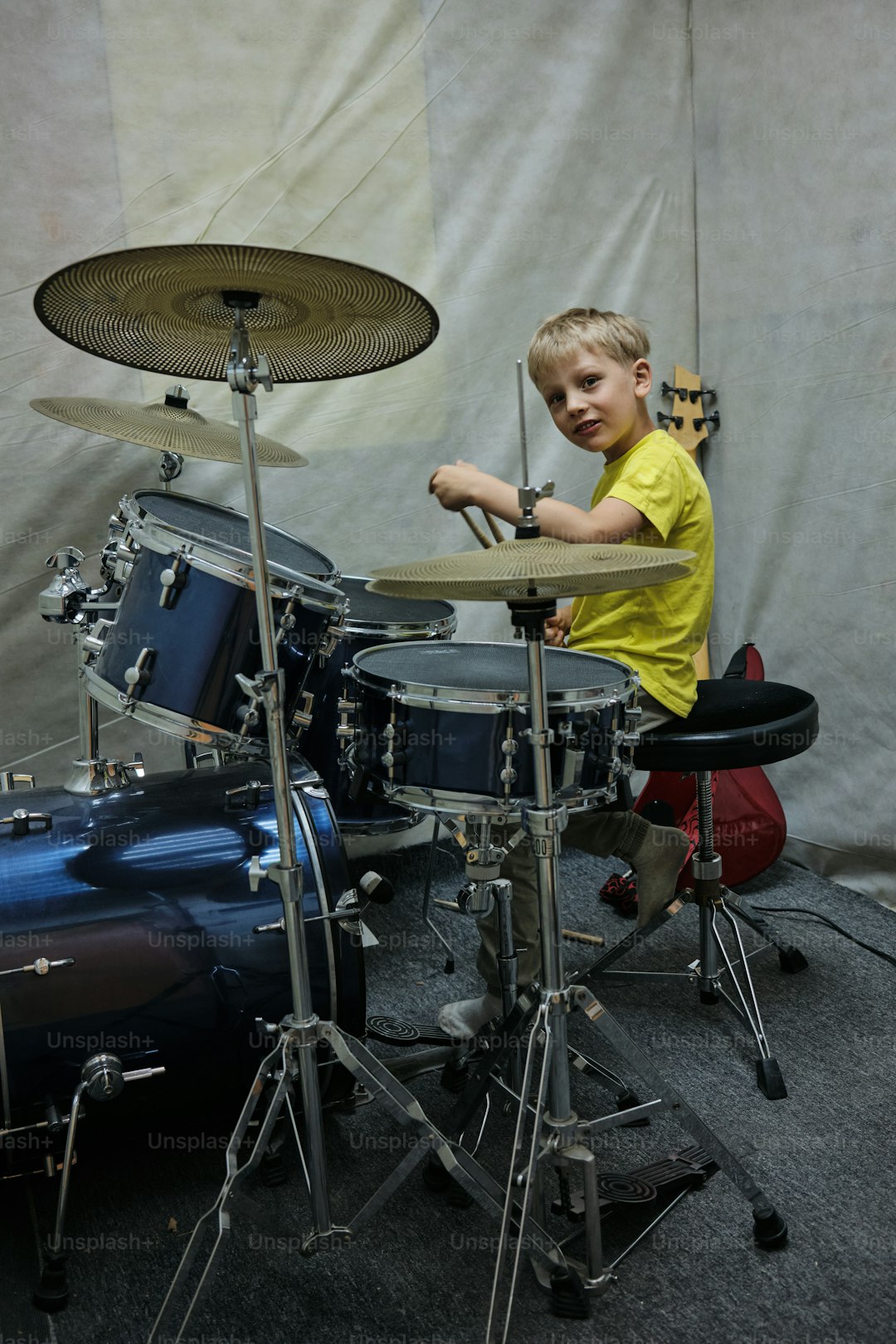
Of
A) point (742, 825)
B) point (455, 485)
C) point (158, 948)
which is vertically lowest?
point (742, 825)

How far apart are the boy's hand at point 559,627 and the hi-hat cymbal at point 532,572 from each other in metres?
0.80

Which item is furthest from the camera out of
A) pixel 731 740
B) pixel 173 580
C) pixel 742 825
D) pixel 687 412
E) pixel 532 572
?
pixel 687 412

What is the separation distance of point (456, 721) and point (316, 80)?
1.62 metres

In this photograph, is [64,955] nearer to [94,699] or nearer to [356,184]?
[94,699]

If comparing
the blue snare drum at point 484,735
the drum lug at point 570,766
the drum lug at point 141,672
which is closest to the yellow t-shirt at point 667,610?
the blue snare drum at point 484,735

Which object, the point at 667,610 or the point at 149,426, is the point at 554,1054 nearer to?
the point at 667,610

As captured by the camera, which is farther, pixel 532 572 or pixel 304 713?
pixel 304 713

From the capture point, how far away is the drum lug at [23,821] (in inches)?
56.8

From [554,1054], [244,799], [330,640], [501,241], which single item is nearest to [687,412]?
[501,241]

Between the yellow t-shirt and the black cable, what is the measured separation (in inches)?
26.2

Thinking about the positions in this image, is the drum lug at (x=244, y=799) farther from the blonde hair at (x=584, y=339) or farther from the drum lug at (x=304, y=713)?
the blonde hair at (x=584, y=339)

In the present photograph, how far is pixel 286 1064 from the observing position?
4.09 feet

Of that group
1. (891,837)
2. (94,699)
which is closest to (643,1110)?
(94,699)

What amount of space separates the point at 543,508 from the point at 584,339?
38cm
